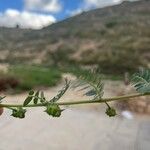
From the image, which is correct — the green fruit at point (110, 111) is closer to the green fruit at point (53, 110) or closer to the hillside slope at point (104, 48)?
the green fruit at point (53, 110)

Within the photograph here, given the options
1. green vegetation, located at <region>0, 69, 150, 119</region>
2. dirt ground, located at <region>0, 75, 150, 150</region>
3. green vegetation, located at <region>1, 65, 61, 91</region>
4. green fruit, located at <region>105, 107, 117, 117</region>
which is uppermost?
green vegetation, located at <region>1, 65, 61, 91</region>

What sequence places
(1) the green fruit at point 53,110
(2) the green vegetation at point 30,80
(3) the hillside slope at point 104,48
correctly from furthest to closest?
(3) the hillside slope at point 104,48, (2) the green vegetation at point 30,80, (1) the green fruit at point 53,110

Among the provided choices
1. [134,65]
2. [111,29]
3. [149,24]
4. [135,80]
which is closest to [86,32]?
[111,29]

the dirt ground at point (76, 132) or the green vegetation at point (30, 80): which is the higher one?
the green vegetation at point (30, 80)

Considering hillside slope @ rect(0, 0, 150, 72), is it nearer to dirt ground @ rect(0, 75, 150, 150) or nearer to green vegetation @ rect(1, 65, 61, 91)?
green vegetation @ rect(1, 65, 61, 91)

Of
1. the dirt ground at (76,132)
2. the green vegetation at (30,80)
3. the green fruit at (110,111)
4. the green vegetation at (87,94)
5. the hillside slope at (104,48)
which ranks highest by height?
the hillside slope at (104,48)

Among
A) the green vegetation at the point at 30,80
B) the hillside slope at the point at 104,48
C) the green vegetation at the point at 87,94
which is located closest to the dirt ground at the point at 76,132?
the green vegetation at the point at 30,80

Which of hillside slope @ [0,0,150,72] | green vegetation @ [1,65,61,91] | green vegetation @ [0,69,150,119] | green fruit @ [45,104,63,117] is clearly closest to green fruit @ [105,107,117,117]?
green vegetation @ [0,69,150,119]

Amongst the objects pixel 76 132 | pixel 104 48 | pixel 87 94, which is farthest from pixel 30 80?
pixel 104 48

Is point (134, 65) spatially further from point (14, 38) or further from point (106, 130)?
point (14, 38)

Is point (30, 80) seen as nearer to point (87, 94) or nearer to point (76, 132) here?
point (76, 132)

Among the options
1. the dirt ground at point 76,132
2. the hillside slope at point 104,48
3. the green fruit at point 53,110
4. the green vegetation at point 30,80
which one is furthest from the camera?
the hillside slope at point 104,48
